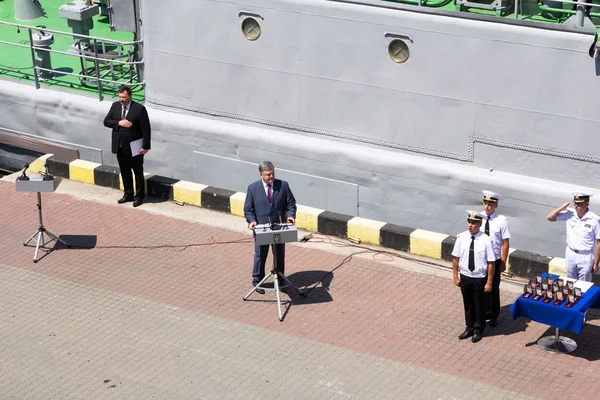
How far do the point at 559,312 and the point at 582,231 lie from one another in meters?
0.98

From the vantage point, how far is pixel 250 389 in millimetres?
9305

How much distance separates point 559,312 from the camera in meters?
9.43

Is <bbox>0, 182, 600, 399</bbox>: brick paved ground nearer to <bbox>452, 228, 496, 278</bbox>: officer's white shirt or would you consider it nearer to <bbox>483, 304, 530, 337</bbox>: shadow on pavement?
<bbox>483, 304, 530, 337</bbox>: shadow on pavement

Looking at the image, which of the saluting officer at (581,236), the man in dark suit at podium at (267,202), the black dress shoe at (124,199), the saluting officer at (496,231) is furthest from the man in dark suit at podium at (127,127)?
the saluting officer at (581,236)

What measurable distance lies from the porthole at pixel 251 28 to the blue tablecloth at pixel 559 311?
526 cm

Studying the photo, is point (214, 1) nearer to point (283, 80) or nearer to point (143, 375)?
point (283, 80)

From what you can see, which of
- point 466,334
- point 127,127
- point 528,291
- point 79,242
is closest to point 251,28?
point 127,127

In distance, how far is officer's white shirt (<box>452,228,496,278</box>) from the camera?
9656 mm

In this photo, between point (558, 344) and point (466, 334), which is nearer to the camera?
point (558, 344)

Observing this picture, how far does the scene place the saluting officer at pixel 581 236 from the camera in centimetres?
995

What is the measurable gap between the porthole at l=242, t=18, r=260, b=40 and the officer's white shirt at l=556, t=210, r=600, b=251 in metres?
4.84

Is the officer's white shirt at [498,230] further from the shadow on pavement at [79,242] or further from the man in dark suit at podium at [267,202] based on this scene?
the shadow on pavement at [79,242]

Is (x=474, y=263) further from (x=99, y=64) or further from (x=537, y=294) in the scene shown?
(x=99, y=64)

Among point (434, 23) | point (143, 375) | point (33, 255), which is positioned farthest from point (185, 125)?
point (143, 375)
